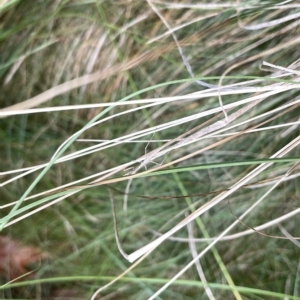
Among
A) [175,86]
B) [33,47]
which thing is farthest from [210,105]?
[33,47]

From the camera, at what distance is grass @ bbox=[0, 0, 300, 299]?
67 centimetres

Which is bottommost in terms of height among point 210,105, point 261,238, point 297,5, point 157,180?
point 261,238

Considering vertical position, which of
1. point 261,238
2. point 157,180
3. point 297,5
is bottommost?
point 261,238

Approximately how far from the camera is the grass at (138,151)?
665mm

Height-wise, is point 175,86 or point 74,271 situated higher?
point 175,86

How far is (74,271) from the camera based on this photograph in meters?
0.70

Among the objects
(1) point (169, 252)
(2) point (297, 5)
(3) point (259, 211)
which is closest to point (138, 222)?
(1) point (169, 252)

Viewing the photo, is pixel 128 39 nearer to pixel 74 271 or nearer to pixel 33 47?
pixel 33 47

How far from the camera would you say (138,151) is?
71 centimetres

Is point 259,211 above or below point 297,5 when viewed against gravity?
below

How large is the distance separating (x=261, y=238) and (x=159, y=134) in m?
0.25

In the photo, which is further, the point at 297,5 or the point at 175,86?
the point at 175,86

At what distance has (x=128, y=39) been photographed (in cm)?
68

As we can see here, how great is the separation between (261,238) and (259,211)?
0.05 m
